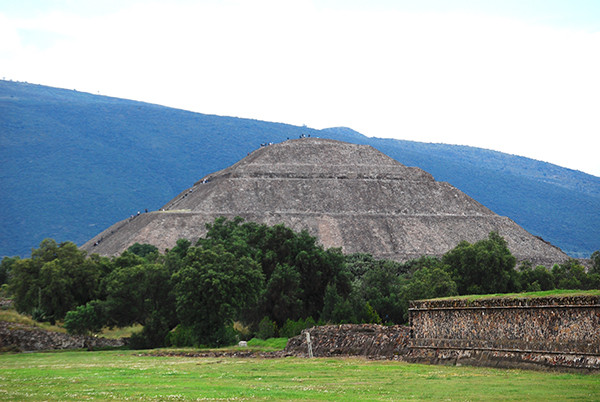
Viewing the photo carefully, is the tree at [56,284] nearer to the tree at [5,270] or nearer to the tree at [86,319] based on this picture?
the tree at [86,319]

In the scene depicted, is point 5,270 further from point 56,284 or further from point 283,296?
point 283,296

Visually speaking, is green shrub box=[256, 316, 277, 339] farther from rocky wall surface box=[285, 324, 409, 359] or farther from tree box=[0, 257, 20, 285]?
tree box=[0, 257, 20, 285]

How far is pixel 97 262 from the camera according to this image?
7144cm

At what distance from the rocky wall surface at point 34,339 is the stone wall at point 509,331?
34.0 m

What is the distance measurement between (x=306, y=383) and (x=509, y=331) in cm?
646

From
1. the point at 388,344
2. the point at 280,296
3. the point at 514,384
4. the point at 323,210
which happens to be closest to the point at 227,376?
the point at 388,344

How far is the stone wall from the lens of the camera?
909 inches

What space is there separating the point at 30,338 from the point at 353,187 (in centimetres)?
8249

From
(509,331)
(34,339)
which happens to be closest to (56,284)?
(34,339)

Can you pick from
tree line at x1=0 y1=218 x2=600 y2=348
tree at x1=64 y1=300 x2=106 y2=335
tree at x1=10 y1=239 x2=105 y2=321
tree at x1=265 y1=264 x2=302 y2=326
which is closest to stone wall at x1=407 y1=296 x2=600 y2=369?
tree line at x1=0 y1=218 x2=600 y2=348

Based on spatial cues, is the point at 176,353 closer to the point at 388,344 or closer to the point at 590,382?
the point at 388,344

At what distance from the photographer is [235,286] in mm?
52844

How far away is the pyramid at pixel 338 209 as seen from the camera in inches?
4660

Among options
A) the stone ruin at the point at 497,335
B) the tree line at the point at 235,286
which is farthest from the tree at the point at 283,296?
the stone ruin at the point at 497,335
